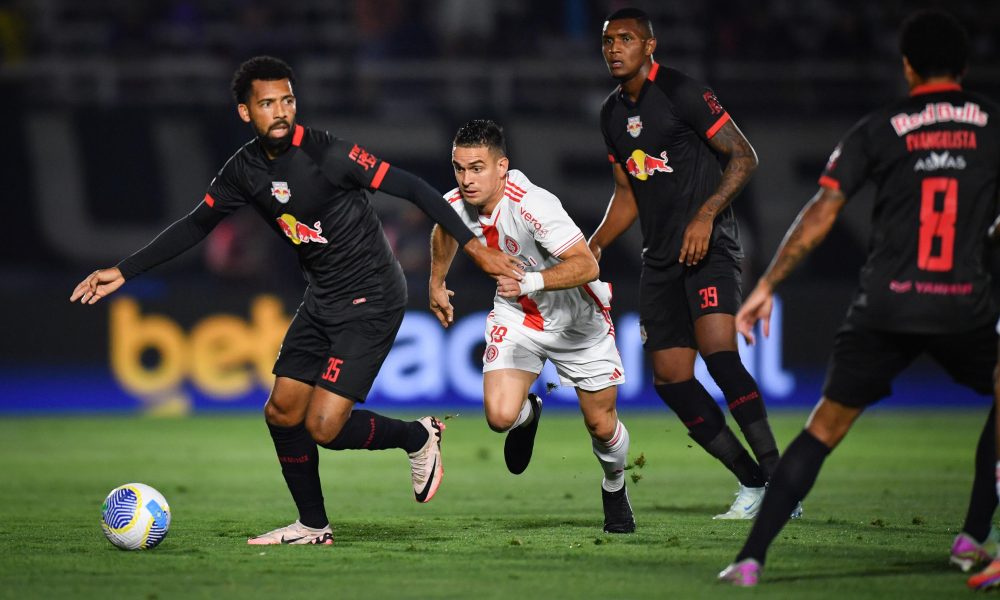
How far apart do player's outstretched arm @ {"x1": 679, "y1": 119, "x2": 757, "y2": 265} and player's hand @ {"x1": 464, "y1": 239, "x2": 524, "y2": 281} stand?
3.92 feet

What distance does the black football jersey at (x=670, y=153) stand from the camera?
737 centimetres

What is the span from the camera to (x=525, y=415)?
291 inches

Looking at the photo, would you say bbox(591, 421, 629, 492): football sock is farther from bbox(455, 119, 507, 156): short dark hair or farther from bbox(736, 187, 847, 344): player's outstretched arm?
bbox(736, 187, 847, 344): player's outstretched arm

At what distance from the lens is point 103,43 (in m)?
17.5

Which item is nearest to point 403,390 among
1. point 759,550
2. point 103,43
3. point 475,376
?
point 475,376

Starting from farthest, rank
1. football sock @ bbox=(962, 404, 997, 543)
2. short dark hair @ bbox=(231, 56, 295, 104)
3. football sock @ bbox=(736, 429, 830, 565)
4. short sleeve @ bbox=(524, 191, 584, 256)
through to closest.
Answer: short sleeve @ bbox=(524, 191, 584, 256)
short dark hair @ bbox=(231, 56, 295, 104)
football sock @ bbox=(962, 404, 997, 543)
football sock @ bbox=(736, 429, 830, 565)

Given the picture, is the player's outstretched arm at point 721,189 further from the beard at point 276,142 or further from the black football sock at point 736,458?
the beard at point 276,142

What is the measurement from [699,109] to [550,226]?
1.24 metres

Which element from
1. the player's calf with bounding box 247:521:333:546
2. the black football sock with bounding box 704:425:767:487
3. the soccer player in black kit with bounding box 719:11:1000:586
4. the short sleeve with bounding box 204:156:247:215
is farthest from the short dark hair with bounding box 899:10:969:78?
the player's calf with bounding box 247:521:333:546

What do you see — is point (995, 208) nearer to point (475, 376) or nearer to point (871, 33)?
point (475, 376)

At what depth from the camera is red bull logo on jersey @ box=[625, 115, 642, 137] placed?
292 inches

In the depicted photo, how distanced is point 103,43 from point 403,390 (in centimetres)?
676

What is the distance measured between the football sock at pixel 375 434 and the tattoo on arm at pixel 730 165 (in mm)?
2013

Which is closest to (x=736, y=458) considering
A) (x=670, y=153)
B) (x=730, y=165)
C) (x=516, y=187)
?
(x=730, y=165)
